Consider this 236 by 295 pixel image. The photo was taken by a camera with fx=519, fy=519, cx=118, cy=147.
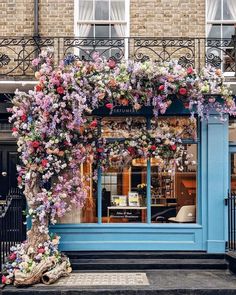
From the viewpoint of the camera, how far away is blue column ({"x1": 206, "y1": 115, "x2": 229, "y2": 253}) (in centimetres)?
1017

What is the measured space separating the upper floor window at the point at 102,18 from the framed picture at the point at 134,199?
11.1 ft

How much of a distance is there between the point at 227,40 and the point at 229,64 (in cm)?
58

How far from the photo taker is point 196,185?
10.5 meters

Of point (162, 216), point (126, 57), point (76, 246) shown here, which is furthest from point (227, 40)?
point (76, 246)

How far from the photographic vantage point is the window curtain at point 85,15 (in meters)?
11.1

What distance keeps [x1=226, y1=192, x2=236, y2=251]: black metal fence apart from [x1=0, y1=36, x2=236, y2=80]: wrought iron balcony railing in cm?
265

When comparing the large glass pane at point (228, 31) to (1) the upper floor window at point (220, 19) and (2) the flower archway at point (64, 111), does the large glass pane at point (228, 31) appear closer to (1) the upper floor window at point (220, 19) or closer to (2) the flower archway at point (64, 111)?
(1) the upper floor window at point (220, 19)

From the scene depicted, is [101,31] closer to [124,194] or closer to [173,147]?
[173,147]

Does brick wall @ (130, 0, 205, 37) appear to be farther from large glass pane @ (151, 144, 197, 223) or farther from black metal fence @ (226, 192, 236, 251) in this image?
black metal fence @ (226, 192, 236, 251)

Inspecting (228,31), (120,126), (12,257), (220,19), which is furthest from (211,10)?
(12,257)

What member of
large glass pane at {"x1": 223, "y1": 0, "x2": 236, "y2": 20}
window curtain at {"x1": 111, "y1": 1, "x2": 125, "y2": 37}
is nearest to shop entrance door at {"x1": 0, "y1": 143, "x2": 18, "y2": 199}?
window curtain at {"x1": 111, "y1": 1, "x2": 125, "y2": 37}

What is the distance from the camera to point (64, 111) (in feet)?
30.0

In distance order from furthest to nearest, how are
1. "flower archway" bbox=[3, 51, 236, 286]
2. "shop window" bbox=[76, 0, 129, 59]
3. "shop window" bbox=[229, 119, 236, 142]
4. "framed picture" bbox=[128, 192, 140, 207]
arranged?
"shop window" bbox=[76, 0, 129, 59] < "shop window" bbox=[229, 119, 236, 142] < "framed picture" bbox=[128, 192, 140, 207] < "flower archway" bbox=[3, 51, 236, 286]

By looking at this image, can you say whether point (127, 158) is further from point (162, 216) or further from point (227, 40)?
point (227, 40)
